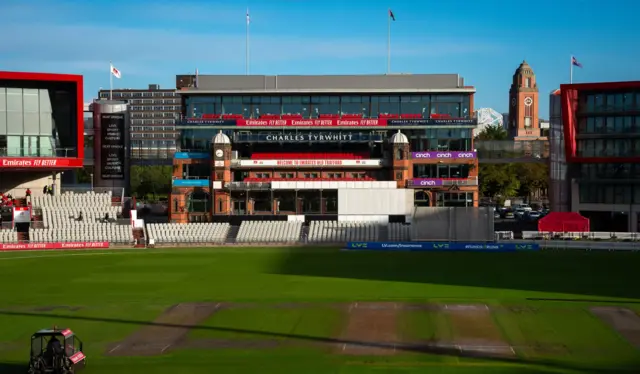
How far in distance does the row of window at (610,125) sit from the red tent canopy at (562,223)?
16.4m

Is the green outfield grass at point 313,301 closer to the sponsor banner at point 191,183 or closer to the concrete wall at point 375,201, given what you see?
the concrete wall at point 375,201

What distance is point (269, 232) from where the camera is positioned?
81625 mm

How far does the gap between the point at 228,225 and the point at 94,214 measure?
14547 mm

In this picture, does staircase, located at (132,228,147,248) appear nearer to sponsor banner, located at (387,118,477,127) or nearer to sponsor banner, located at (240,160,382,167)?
sponsor banner, located at (240,160,382,167)

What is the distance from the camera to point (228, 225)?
85125 mm

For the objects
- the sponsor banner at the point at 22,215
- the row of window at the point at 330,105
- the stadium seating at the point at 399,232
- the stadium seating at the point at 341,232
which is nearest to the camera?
the stadium seating at the point at 399,232

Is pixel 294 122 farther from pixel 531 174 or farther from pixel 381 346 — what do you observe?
pixel 531 174

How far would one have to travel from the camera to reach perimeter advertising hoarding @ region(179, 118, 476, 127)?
88750 millimetres

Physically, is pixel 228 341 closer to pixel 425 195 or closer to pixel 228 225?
pixel 228 225

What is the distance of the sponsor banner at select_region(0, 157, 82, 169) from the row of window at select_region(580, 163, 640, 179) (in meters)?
58.1

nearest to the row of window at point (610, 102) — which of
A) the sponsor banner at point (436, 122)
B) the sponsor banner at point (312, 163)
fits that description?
the sponsor banner at point (436, 122)

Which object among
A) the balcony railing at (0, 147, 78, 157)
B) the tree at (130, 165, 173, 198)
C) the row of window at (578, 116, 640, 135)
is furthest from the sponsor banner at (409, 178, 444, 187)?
the tree at (130, 165, 173, 198)

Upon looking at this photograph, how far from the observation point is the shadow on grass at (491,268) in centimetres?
4962

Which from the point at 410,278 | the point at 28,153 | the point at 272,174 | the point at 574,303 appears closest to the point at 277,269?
the point at 410,278
